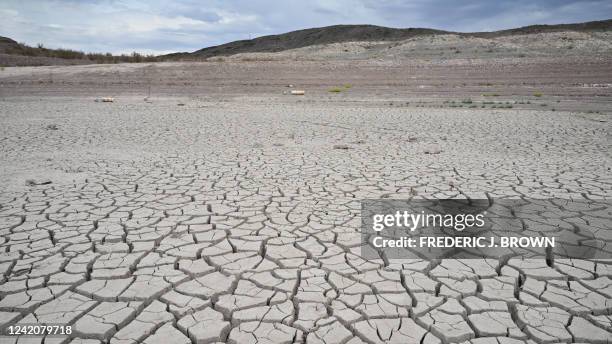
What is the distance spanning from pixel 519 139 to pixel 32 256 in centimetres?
750

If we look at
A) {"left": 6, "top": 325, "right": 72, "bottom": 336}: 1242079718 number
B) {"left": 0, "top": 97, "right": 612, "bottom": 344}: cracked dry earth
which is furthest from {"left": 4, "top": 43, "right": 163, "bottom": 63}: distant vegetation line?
{"left": 6, "top": 325, "right": 72, "bottom": 336}: 1242079718 number

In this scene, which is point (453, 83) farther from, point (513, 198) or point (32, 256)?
point (32, 256)

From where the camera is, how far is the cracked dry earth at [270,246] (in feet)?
7.29

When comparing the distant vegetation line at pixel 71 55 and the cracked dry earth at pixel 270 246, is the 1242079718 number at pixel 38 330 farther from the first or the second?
the distant vegetation line at pixel 71 55

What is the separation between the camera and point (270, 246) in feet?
10.3

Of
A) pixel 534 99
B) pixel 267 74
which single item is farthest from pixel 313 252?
pixel 267 74

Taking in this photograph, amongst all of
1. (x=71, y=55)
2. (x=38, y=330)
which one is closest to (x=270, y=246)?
(x=38, y=330)

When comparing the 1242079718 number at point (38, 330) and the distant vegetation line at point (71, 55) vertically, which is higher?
the distant vegetation line at point (71, 55)

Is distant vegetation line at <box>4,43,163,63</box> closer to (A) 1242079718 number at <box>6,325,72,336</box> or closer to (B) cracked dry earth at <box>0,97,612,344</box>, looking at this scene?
(B) cracked dry earth at <box>0,97,612,344</box>

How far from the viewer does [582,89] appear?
1397 cm

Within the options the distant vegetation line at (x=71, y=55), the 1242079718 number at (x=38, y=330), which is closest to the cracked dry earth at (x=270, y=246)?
the 1242079718 number at (x=38, y=330)

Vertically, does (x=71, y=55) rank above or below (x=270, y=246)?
above

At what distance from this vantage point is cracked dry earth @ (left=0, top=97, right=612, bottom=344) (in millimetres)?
2221

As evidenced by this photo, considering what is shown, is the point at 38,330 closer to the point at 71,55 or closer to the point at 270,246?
the point at 270,246
